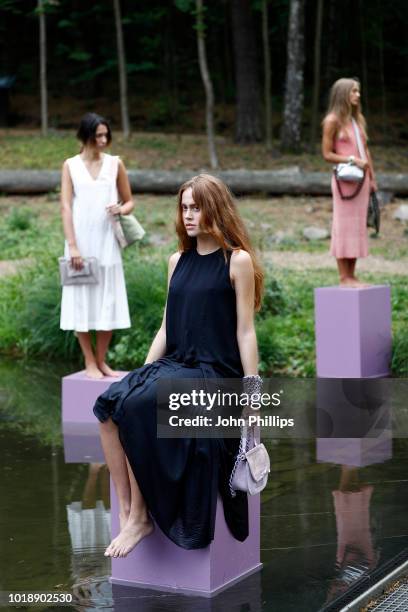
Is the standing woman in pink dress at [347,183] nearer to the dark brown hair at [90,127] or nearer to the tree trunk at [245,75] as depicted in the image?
the dark brown hair at [90,127]

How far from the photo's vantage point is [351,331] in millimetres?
10258

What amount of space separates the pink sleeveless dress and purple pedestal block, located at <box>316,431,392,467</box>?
7.52 ft

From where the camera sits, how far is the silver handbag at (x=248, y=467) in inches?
197

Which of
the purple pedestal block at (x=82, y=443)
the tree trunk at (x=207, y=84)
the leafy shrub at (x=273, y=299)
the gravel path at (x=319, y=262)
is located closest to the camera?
the purple pedestal block at (x=82, y=443)

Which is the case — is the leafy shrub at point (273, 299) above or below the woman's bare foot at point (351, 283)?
below

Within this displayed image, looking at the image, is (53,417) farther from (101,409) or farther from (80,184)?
(101,409)

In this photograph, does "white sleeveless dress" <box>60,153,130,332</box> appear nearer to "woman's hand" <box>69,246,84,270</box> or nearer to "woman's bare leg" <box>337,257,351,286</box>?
"woman's hand" <box>69,246,84,270</box>

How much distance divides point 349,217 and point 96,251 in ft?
8.87

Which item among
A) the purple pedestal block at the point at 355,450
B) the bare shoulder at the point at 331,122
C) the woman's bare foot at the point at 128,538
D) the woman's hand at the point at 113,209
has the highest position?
the bare shoulder at the point at 331,122

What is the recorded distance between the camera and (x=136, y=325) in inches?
459

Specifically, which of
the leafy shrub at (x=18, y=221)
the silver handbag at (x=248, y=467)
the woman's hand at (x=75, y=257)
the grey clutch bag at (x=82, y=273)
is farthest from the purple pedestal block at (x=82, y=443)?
the leafy shrub at (x=18, y=221)

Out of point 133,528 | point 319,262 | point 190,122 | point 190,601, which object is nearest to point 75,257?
point 133,528

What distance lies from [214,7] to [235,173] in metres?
13.6

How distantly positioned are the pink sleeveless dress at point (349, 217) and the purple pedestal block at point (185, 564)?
5.33 m
